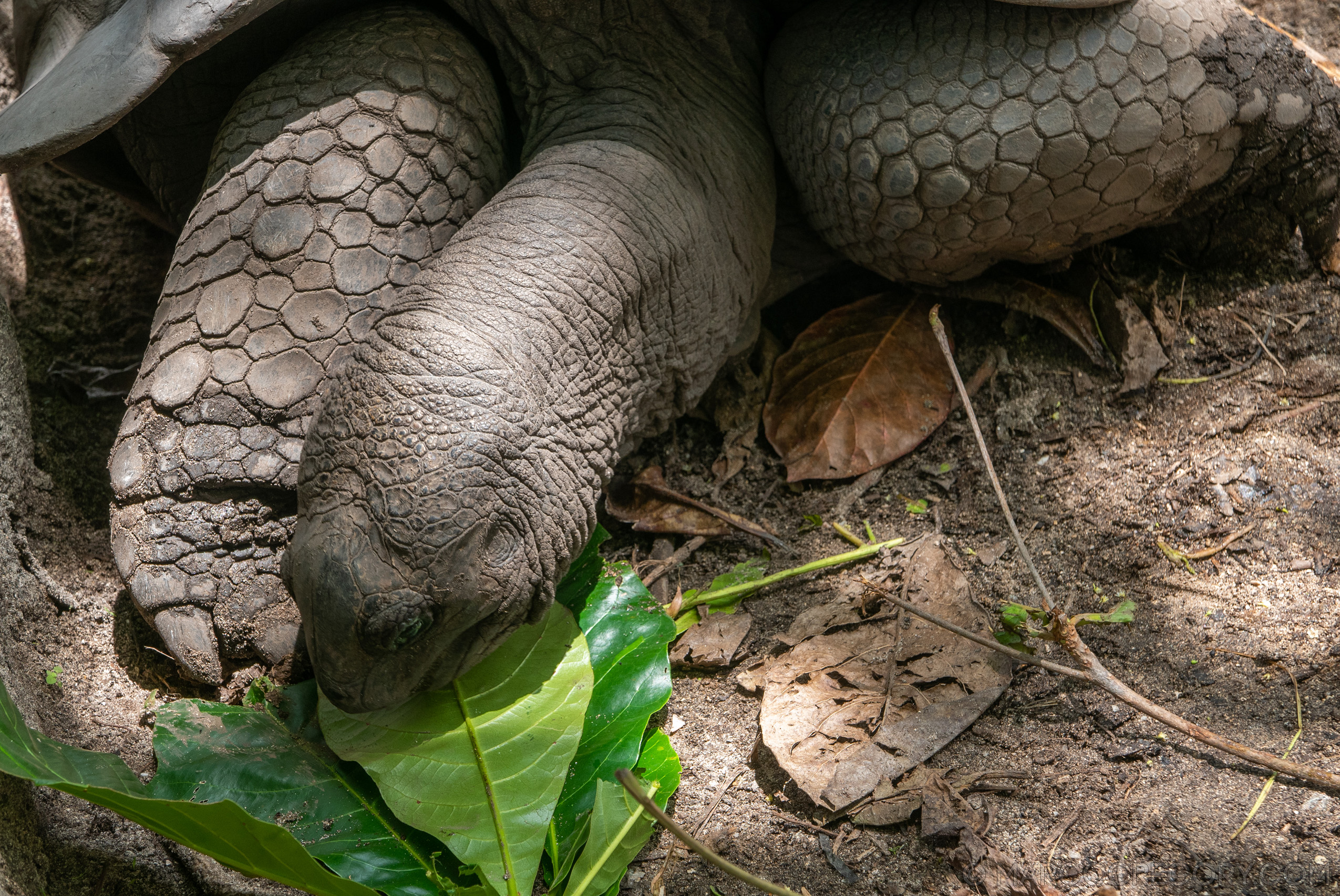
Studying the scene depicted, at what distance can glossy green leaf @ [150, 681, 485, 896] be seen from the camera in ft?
4.59

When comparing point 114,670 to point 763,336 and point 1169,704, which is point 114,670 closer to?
point 763,336

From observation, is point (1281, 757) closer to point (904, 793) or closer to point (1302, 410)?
point (904, 793)

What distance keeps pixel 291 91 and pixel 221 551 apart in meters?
0.88

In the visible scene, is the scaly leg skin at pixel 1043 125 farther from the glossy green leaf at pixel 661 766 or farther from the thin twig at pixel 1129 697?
the glossy green leaf at pixel 661 766

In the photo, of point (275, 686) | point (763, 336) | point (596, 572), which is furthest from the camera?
point (763, 336)

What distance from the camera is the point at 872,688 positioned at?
1652 millimetres

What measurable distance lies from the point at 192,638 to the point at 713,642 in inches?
34.1

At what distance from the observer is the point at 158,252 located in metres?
2.64

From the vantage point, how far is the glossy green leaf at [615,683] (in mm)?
1500

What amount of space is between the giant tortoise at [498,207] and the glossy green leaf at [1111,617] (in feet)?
2.59

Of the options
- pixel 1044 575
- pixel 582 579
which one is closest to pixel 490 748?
pixel 582 579

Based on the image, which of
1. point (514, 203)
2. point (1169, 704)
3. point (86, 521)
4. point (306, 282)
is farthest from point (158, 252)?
point (1169, 704)

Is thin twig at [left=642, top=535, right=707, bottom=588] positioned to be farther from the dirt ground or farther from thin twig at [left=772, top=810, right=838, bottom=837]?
thin twig at [left=772, top=810, right=838, bottom=837]

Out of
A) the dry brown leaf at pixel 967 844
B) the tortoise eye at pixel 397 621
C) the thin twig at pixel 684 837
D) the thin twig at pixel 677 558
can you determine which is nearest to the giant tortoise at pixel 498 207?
the tortoise eye at pixel 397 621
